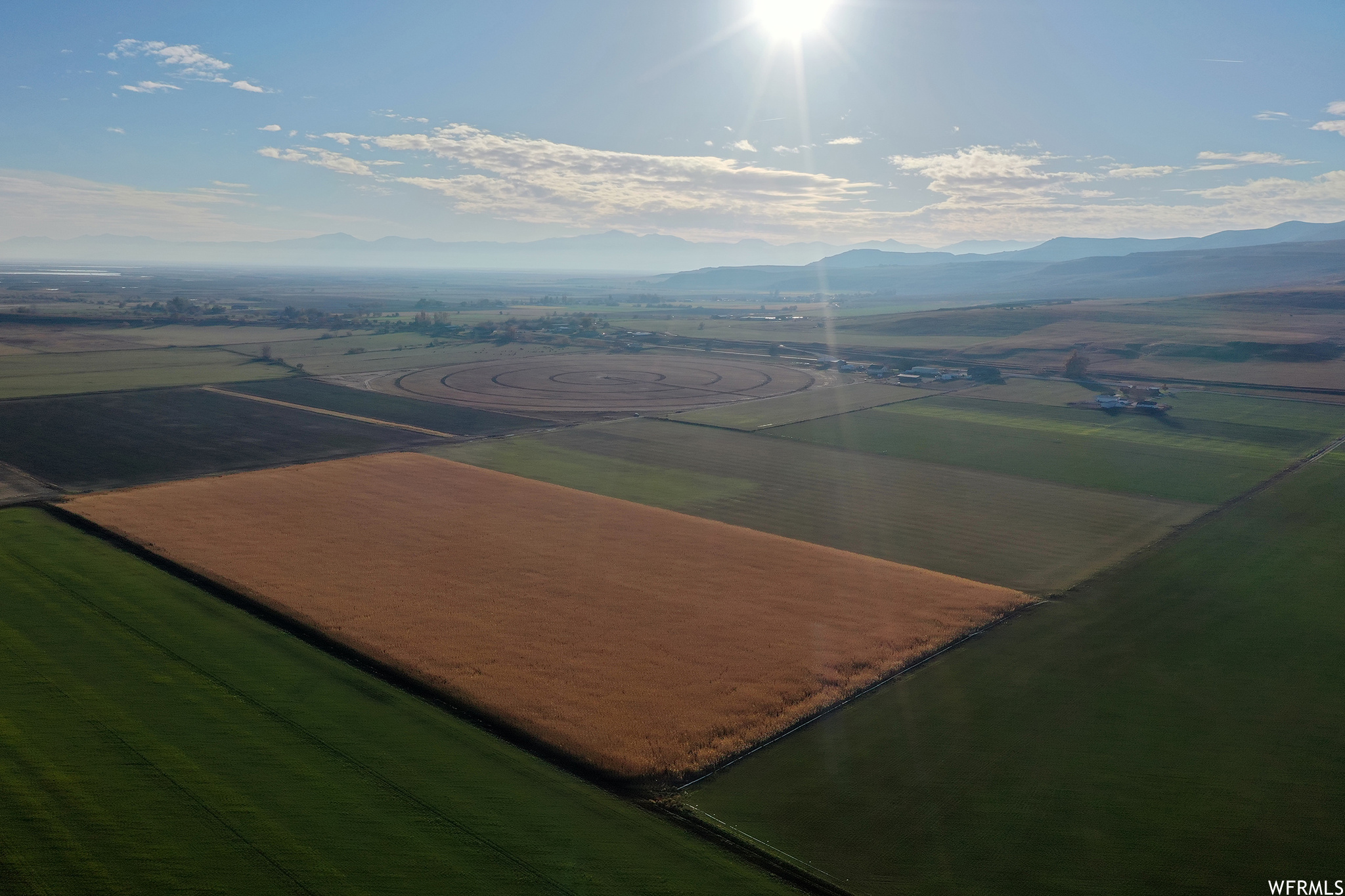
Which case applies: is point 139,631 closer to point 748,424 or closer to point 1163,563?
point 1163,563

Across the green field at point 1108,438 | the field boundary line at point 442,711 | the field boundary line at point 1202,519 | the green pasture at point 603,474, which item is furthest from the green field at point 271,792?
the green field at point 1108,438

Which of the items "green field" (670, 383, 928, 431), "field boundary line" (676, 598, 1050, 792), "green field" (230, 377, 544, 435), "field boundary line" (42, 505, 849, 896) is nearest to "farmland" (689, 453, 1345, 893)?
"field boundary line" (676, 598, 1050, 792)

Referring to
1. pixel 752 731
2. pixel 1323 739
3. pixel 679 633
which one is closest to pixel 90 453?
pixel 679 633

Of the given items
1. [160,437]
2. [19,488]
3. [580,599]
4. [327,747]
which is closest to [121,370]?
[160,437]

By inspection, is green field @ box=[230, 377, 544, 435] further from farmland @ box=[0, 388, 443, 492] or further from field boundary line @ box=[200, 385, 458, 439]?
farmland @ box=[0, 388, 443, 492]

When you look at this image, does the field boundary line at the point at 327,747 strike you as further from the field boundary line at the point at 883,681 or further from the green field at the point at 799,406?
the green field at the point at 799,406

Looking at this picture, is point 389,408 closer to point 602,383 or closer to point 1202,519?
point 602,383
